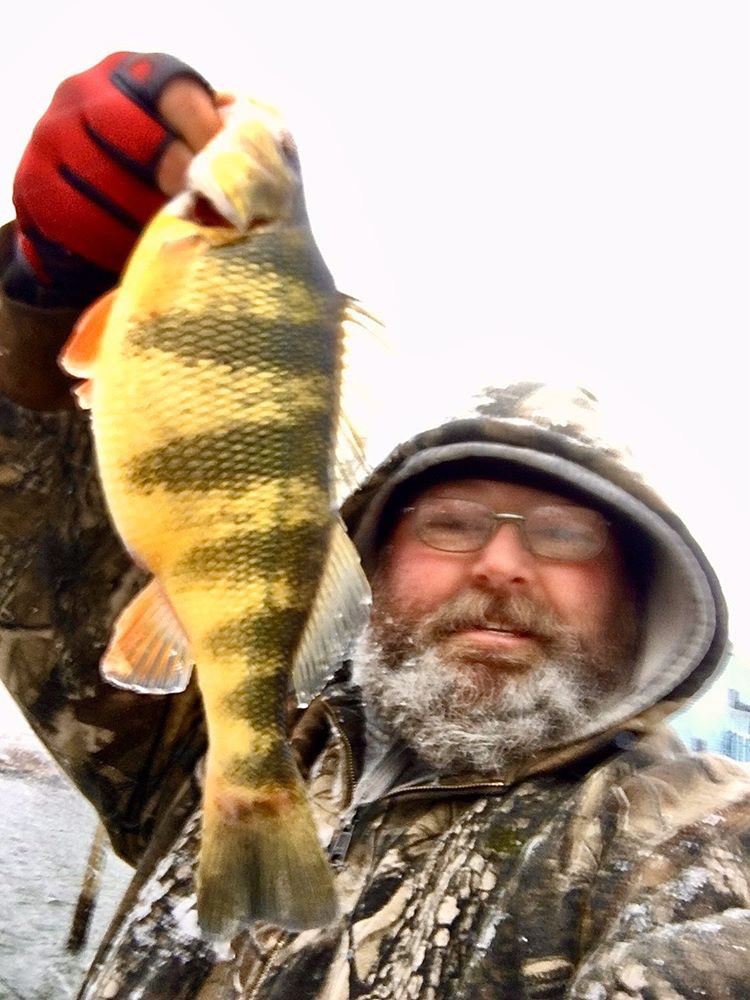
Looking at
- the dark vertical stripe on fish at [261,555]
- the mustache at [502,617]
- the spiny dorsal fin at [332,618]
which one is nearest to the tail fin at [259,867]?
the spiny dorsal fin at [332,618]

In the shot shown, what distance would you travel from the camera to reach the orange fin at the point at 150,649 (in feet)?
3.93

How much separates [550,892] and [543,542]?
890mm

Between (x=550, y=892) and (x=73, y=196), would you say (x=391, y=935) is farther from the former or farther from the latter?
(x=73, y=196)

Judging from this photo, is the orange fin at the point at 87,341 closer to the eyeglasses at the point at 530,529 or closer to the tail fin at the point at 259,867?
the tail fin at the point at 259,867

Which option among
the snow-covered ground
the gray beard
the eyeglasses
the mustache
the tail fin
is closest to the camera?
the tail fin

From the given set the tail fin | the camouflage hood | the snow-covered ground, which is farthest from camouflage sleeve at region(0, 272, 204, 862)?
the snow-covered ground

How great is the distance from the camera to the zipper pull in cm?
175

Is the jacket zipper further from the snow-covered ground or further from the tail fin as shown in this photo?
the snow-covered ground

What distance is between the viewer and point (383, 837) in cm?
176

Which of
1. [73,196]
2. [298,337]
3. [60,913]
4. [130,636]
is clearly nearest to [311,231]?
[298,337]

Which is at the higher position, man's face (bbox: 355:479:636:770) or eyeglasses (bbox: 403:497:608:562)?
eyeglasses (bbox: 403:497:608:562)

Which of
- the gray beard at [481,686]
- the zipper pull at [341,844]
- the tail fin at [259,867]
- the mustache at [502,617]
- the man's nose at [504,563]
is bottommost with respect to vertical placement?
the zipper pull at [341,844]

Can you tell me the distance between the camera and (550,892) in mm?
1511

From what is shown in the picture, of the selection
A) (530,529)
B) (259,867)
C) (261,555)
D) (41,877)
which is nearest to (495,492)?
(530,529)
